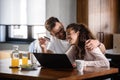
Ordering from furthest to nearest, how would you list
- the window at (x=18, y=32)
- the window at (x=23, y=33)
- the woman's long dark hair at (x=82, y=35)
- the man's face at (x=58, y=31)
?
the window at (x=18, y=32) < the window at (x=23, y=33) < the man's face at (x=58, y=31) < the woman's long dark hair at (x=82, y=35)

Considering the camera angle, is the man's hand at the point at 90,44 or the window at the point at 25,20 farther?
the window at the point at 25,20

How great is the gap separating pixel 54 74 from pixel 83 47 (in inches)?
25.1

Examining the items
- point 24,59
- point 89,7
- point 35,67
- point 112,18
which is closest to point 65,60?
point 35,67

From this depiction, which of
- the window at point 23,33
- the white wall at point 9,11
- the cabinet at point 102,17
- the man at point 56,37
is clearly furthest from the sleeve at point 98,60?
the white wall at point 9,11

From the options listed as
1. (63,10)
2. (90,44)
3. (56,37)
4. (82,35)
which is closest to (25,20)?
(63,10)

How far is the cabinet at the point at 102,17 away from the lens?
5.72 metres

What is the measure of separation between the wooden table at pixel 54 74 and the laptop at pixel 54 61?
88mm

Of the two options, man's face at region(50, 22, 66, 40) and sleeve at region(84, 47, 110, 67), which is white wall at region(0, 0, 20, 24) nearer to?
man's face at region(50, 22, 66, 40)

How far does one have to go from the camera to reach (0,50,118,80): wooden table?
2398 millimetres

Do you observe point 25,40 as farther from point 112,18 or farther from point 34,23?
point 112,18

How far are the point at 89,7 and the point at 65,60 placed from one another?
3138 mm

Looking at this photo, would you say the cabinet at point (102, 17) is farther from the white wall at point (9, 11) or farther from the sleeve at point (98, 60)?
the sleeve at point (98, 60)

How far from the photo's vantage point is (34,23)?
5941 millimetres

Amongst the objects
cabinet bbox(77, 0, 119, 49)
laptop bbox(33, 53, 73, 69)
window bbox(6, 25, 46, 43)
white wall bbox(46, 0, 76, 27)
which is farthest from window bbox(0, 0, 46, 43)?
laptop bbox(33, 53, 73, 69)
